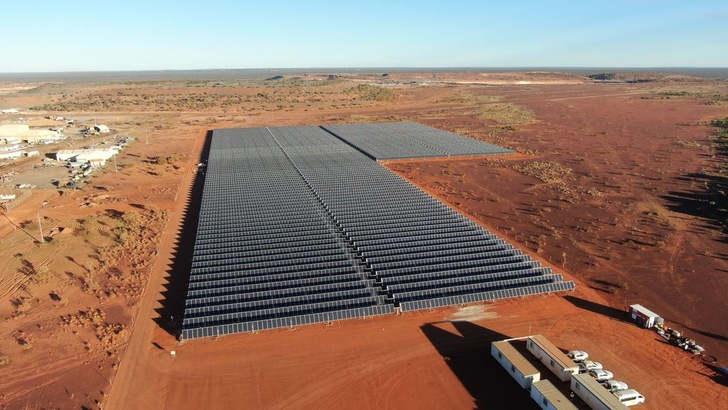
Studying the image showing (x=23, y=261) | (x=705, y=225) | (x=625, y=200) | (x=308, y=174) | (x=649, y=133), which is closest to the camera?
(x=23, y=261)

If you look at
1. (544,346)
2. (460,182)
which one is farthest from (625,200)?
(544,346)

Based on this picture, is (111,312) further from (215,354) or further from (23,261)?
(23,261)

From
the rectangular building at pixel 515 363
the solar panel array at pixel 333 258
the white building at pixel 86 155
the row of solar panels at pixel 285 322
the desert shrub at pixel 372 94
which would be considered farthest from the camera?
the desert shrub at pixel 372 94

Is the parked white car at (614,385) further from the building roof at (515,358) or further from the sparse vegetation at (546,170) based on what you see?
the sparse vegetation at (546,170)

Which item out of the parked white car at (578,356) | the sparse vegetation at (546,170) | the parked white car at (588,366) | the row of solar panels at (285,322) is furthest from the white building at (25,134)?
the parked white car at (588,366)

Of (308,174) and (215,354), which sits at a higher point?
(308,174)

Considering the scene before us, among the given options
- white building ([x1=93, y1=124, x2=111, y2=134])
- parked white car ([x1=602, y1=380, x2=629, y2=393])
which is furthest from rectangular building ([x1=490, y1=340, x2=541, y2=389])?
white building ([x1=93, y1=124, x2=111, y2=134])
